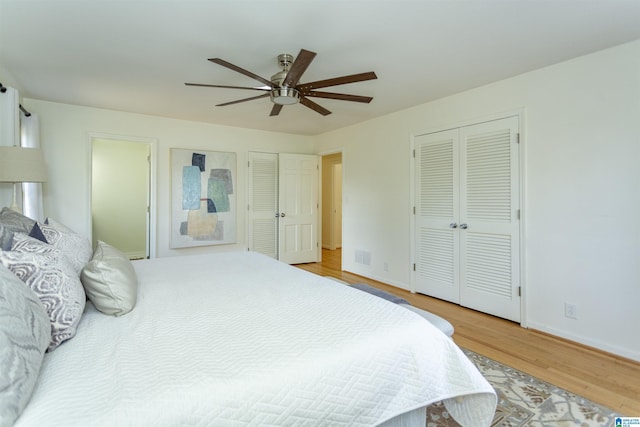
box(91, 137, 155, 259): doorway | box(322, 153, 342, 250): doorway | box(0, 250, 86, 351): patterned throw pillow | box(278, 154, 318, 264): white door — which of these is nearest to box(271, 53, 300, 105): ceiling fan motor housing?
box(0, 250, 86, 351): patterned throw pillow

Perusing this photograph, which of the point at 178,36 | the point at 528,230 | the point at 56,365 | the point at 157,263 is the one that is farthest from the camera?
the point at 528,230

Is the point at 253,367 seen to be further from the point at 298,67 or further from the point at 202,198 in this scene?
the point at 202,198

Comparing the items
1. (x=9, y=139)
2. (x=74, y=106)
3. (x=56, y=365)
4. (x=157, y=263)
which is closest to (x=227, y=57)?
(x=157, y=263)

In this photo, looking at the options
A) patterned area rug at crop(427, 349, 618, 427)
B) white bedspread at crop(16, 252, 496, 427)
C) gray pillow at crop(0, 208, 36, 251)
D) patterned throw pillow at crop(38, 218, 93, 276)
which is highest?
gray pillow at crop(0, 208, 36, 251)

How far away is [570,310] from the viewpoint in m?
2.65

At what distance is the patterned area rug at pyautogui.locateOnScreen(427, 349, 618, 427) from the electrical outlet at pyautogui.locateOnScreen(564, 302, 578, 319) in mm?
960

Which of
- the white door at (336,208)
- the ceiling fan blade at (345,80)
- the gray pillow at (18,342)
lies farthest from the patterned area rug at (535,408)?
the white door at (336,208)

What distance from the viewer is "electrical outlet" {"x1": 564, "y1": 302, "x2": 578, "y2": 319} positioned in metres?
2.62

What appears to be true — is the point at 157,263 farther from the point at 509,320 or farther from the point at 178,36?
the point at 509,320

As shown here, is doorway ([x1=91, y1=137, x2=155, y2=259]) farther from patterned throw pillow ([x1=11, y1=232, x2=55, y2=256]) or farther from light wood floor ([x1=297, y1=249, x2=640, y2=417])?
light wood floor ([x1=297, y1=249, x2=640, y2=417])

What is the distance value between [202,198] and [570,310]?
180 inches

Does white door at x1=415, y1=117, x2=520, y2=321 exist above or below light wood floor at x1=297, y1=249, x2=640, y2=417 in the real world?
above

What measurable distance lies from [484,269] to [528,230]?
1.98 ft

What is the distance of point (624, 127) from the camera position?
237 centimetres
